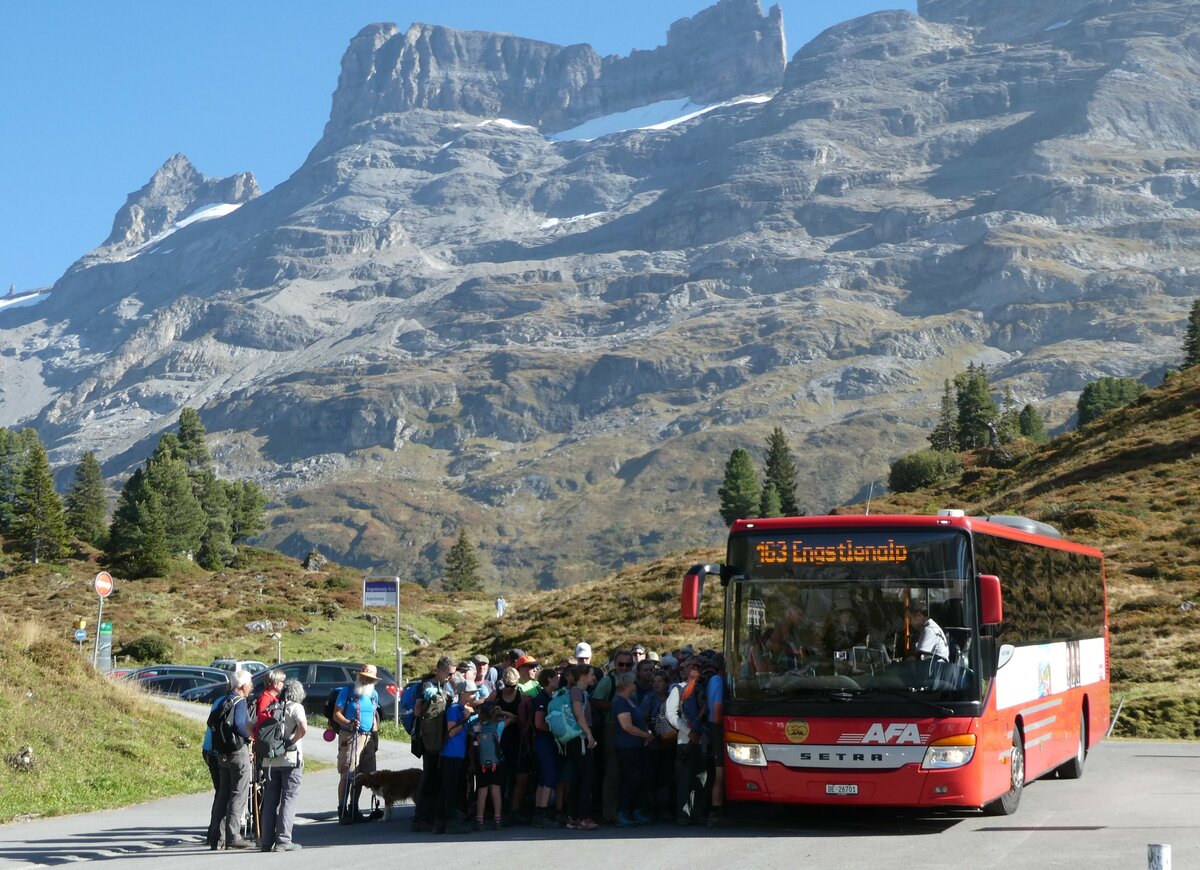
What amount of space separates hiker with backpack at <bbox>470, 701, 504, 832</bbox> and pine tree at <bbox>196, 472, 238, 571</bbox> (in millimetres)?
86645

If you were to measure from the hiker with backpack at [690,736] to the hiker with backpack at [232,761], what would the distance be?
4621 millimetres

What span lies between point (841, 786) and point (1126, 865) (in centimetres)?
283

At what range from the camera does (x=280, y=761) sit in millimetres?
14000

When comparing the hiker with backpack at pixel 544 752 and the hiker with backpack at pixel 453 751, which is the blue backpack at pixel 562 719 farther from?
the hiker with backpack at pixel 453 751

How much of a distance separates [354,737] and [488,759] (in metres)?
2.18

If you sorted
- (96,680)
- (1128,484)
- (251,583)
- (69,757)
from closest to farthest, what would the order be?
(69,757) → (96,680) → (1128,484) → (251,583)

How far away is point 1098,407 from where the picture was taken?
154500 mm

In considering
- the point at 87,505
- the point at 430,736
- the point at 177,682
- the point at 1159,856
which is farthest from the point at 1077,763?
the point at 87,505

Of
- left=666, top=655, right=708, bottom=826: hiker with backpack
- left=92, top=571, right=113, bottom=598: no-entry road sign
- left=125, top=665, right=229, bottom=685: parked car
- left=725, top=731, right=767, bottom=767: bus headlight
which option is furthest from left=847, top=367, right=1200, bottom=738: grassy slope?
left=125, top=665, right=229, bottom=685: parked car

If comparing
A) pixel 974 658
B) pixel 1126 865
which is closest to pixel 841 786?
pixel 974 658

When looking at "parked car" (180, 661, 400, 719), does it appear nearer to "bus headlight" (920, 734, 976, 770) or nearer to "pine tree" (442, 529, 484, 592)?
"bus headlight" (920, 734, 976, 770)

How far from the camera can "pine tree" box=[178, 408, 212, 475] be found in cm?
11551

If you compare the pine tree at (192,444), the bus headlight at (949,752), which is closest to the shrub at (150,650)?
the bus headlight at (949,752)

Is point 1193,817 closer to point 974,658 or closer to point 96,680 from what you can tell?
point 974,658
